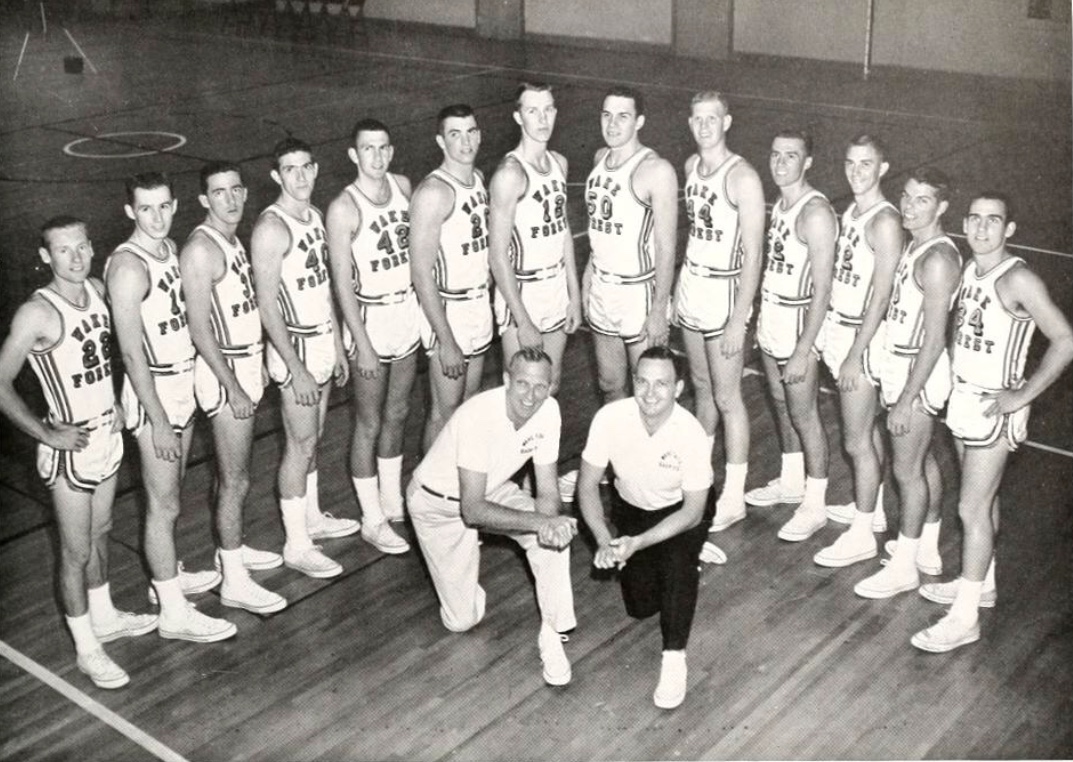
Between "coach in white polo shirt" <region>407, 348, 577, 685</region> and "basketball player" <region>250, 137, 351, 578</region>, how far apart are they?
0.79 meters

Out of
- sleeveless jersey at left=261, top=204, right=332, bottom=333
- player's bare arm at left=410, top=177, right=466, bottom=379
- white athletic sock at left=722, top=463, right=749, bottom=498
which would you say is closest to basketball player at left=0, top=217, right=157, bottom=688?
sleeveless jersey at left=261, top=204, right=332, bottom=333

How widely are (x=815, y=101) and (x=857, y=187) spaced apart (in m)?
12.4

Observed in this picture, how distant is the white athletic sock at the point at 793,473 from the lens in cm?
659

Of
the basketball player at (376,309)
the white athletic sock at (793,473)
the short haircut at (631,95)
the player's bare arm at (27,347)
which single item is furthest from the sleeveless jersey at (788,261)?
the player's bare arm at (27,347)

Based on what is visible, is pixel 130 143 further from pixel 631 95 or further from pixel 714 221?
pixel 714 221

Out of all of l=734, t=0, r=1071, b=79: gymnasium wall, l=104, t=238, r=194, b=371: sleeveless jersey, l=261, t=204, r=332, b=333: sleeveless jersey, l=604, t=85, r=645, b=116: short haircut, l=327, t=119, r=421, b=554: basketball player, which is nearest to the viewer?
l=104, t=238, r=194, b=371: sleeveless jersey

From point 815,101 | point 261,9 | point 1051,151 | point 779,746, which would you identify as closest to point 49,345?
point 779,746

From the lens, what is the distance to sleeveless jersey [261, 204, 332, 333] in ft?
18.4

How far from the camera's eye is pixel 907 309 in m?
5.41

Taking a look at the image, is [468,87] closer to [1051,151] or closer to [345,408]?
[1051,151]

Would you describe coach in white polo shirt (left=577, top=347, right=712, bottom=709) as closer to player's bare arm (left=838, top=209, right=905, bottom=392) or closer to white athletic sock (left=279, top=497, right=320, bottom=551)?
player's bare arm (left=838, top=209, right=905, bottom=392)

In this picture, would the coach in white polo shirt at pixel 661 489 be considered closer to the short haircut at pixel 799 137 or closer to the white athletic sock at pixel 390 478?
the short haircut at pixel 799 137

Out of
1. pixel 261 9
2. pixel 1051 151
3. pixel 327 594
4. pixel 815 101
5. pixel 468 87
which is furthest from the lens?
pixel 261 9

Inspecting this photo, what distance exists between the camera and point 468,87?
1911 centimetres
